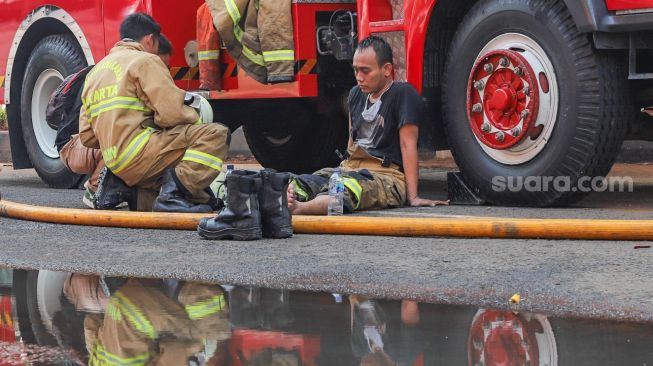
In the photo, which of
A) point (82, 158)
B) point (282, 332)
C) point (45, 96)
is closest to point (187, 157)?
point (82, 158)

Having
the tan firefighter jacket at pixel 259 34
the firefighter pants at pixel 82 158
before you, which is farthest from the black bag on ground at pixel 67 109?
the tan firefighter jacket at pixel 259 34

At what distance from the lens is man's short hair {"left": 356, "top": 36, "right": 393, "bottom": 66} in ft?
21.6

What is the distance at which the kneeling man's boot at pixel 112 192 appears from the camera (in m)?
6.67

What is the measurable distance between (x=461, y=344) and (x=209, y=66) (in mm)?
4638

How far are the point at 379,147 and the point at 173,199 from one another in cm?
114

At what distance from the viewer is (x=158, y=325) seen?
3.86 metres

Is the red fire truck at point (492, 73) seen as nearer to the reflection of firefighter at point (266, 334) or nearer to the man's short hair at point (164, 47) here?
the man's short hair at point (164, 47)

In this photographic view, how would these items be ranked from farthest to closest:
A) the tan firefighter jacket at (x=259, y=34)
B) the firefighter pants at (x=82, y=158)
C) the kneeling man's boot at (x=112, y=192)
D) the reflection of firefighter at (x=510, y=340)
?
the firefighter pants at (x=82, y=158), the tan firefighter jacket at (x=259, y=34), the kneeling man's boot at (x=112, y=192), the reflection of firefighter at (x=510, y=340)

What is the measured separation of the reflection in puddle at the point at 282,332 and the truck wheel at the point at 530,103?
218 centimetres

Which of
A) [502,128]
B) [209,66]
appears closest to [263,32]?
[209,66]

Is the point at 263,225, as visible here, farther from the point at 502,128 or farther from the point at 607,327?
the point at 607,327

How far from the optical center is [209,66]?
7.79 metres

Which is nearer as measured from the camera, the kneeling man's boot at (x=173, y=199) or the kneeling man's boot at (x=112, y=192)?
the kneeling man's boot at (x=173, y=199)

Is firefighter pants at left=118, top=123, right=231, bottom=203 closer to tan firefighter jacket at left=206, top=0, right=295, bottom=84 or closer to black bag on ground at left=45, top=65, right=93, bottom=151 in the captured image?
tan firefighter jacket at left=206, top=0, right=295, bottom=84
